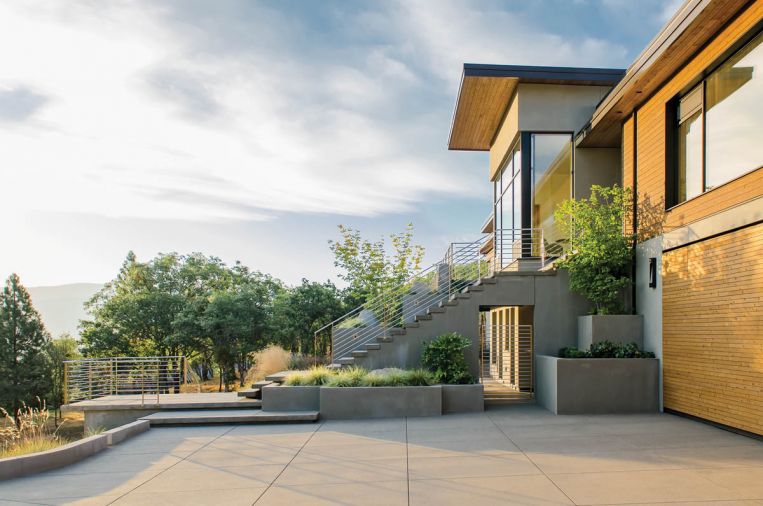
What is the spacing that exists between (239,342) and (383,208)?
1022 cm

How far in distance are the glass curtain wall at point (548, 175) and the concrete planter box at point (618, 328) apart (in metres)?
3.62

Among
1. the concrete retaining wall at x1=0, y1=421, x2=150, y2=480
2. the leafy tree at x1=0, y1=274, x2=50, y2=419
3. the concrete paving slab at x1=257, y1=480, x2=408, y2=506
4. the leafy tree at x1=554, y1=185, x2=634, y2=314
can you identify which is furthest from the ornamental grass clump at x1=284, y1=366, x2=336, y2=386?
the leafy tree at x1=0, y1=274, x2=50, y2=419

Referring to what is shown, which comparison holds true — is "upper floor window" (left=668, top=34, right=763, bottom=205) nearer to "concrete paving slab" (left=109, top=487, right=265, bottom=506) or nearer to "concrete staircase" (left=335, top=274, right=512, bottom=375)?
"concrete staircase" (left=335, top=274, right=512, bottom=375)

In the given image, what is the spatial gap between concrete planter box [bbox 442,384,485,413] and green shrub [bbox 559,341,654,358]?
2.25m

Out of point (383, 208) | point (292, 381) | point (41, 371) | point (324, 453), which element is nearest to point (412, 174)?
point (383, 208)

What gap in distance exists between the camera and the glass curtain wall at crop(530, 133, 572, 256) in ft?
47.6

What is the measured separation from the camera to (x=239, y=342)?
2689 centimetres

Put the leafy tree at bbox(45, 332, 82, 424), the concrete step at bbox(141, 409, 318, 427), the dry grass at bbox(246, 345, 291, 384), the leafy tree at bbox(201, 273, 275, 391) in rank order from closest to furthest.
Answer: the concrete step at bbox(141, 409, 318, 427), the dry grass at bbox(246, 345, 291, 384), the leafy tree at bbox(201, 273, 275, 391), the leafy tree at bbox(45, 332, 82, 424)

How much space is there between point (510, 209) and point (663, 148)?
6.36 metres

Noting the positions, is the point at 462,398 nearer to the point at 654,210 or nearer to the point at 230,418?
the point at 230,418

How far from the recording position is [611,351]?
10.9m

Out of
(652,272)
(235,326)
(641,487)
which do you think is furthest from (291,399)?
(235,326)

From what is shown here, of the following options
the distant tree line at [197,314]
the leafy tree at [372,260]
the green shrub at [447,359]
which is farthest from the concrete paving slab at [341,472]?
the leafy tree at [372,260]

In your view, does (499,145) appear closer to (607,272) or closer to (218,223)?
(607,272)
